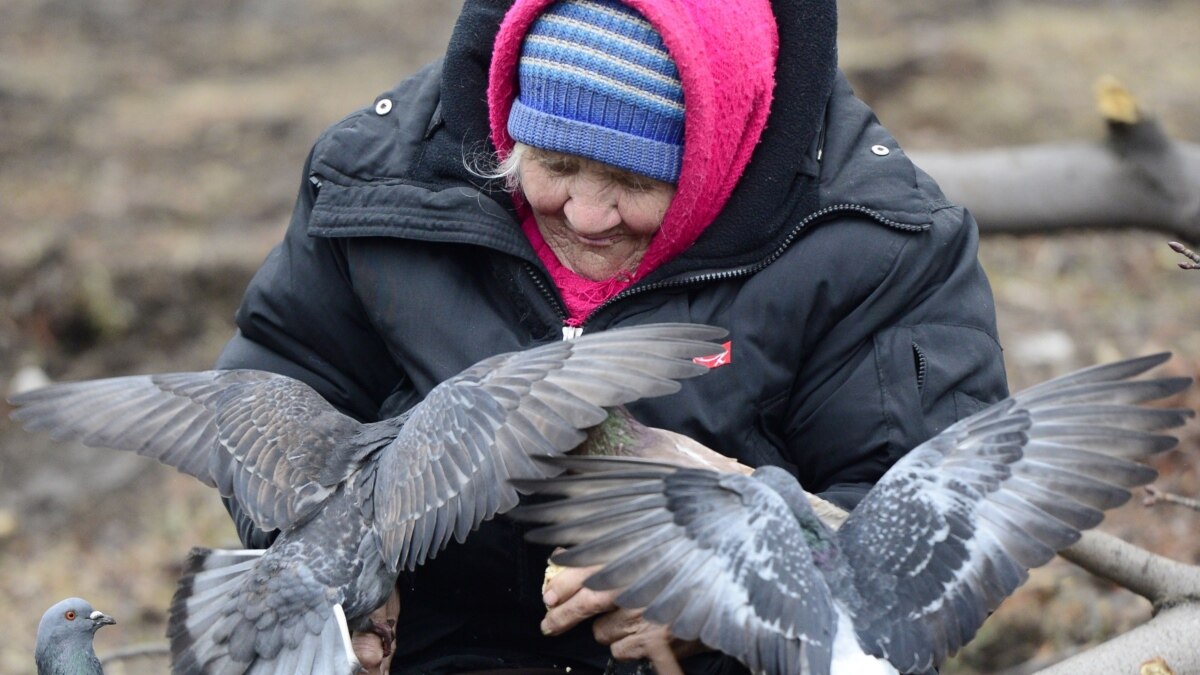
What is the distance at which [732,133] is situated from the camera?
303 centimetres

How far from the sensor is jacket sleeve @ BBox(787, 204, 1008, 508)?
120 inches

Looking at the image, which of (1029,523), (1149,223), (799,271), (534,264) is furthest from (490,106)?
(1149,223)

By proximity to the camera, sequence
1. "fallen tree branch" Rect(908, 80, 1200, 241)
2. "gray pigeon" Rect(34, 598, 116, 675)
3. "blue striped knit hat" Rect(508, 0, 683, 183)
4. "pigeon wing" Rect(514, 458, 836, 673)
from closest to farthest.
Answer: "pigeon wing" Rect(514, 458, 836, 673) < "blue striped knit hat" Rect(508, 0, 683, 183) < "gray pigeon" Rect(34, 598, 116, 675) < "fallen tree branch" Rect(908, 80, 1200, 241)

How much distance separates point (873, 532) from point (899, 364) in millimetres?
462

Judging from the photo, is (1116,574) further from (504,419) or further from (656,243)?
(504,419)

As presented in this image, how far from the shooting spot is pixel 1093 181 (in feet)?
17.5

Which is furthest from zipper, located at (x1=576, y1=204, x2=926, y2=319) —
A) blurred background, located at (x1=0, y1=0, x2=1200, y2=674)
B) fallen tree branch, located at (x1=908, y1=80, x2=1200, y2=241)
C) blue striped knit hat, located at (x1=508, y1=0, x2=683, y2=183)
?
fallen tree branch, located at (x1=908, y1=80, x2=1200, y2=241)

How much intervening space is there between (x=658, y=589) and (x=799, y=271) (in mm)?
844

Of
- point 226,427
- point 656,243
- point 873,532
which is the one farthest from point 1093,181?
point 226,427

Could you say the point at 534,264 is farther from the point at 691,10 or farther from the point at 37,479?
the point at 37,479

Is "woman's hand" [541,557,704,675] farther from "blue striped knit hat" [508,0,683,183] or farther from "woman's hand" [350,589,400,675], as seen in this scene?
"blue striped knit hat" [508,0,683,183]

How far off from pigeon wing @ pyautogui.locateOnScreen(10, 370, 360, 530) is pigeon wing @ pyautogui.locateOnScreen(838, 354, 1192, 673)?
1.09 meters

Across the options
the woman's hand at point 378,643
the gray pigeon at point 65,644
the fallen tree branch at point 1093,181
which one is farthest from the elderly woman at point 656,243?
the fallen tree branch at point 1093,181

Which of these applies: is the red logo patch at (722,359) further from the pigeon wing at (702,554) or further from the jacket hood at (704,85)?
the pigeon wing at (702,554)
